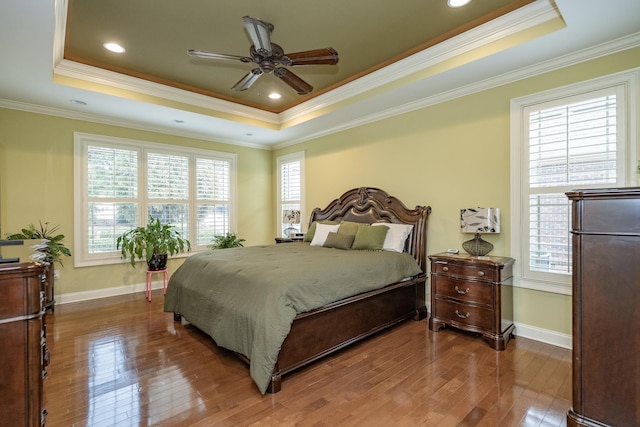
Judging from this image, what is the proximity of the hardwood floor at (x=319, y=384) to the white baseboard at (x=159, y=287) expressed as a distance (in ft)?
0.33

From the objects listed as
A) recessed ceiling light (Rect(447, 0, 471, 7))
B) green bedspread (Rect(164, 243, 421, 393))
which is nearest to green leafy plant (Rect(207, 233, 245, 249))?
green bedspread (Rect(164, 243, 421, 393))

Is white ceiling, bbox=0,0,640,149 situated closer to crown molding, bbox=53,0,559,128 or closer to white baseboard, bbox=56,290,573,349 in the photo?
crown molding, bbox=53,0,559,128

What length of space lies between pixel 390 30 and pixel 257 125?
2809 millimetres

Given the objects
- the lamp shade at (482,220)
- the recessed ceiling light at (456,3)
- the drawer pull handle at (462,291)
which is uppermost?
the recessed ceiling light at (456,3)

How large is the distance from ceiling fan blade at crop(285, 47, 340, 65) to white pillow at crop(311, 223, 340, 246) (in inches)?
91.0

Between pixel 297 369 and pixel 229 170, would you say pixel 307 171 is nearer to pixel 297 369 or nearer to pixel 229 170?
pixel 229 170

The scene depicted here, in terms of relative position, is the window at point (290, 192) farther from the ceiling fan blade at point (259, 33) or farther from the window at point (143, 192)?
the ceiling fan blade at point (259, 33)

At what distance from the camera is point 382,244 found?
387cm

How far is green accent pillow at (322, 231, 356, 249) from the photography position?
4.02 metres

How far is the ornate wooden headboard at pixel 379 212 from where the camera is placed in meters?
3.92

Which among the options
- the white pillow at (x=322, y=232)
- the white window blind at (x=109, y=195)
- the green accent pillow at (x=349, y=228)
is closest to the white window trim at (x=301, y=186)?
the white pillow at (x=322, y=232)

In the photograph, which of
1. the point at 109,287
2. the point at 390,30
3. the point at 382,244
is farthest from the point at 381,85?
the point at 109,287

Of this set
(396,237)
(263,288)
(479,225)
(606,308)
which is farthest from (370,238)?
(606,308)

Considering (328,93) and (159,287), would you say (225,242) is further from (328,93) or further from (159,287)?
(328,93)
